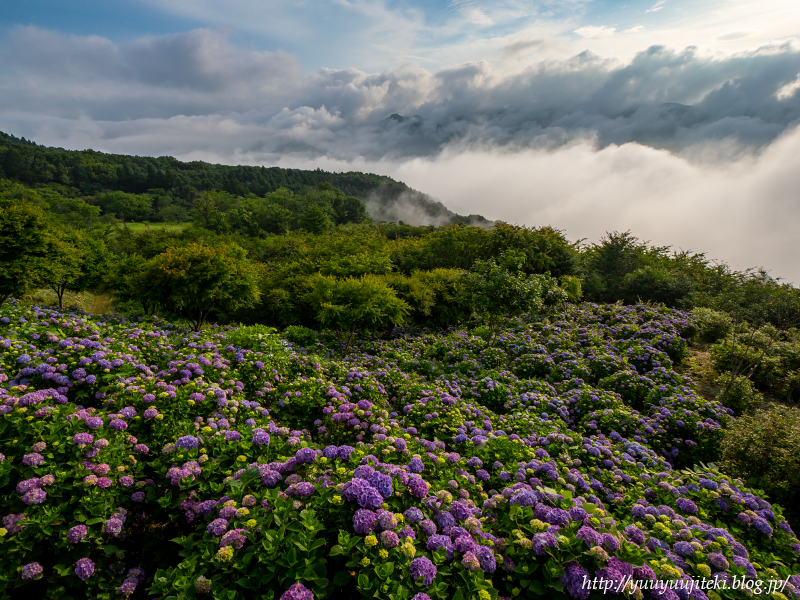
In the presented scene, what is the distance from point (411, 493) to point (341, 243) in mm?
30167

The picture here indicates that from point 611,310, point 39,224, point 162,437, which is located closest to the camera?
point 162,437

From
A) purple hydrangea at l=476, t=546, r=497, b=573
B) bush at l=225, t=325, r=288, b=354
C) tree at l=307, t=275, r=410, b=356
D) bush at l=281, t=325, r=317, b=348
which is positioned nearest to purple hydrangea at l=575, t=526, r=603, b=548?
purple hydrangea at l=476, t=546, r=497, b=573

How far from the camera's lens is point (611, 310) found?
14859 mm

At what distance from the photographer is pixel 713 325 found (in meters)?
13.5

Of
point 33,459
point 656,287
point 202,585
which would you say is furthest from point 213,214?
point 202,585

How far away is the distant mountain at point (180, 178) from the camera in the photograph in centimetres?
7912

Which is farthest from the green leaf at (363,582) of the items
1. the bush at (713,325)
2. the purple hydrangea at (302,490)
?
the bush at (713,325)

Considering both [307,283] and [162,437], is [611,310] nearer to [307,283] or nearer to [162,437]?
[307,283]

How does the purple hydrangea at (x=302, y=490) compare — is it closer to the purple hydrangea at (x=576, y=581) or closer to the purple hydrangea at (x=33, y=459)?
the purple hydrangea at (x=576, y=581)

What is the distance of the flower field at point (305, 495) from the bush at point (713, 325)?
981 centimetres

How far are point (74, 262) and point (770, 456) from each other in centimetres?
1937

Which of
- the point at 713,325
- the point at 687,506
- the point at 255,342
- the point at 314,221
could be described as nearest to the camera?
the point at 687,506

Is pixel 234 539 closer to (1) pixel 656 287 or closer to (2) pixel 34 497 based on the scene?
(2) pixel 34 497

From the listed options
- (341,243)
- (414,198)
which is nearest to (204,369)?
(341,243)
